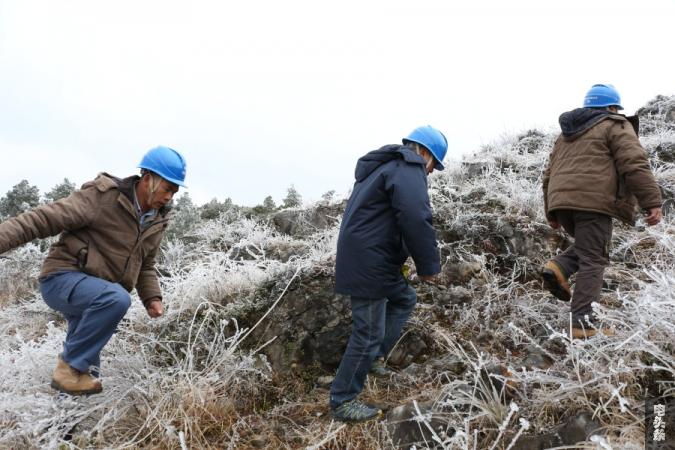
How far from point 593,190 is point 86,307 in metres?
3.50

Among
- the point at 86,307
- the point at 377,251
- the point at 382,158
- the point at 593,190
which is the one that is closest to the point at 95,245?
the point at 86,307

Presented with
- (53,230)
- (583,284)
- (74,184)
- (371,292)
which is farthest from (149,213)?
(74,184)

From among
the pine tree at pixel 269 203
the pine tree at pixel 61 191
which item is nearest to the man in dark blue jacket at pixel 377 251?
the pine tree at pixel 269 203

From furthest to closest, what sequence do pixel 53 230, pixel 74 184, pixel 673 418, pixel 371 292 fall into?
pixel 74 184 < pixel 371 292 < pixel 53 230 < pixel 673 418

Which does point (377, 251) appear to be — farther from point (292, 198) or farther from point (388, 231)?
point (292, 198)

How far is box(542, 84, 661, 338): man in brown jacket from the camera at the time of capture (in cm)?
332

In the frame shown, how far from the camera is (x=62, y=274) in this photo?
9.82 feet

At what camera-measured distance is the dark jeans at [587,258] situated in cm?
328

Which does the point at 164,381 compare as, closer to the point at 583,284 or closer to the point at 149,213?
the point at 149,213

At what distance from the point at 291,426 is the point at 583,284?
2227mm

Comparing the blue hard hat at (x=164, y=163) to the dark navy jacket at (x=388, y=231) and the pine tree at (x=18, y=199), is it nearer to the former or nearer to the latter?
the dark navy jacket at (x=388, y=231)

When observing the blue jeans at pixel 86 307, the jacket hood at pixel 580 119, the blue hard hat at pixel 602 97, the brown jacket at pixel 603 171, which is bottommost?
the blue jeans at pixel 86 307

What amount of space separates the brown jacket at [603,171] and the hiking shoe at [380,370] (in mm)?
1763

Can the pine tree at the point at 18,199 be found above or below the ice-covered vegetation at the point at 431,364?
above
